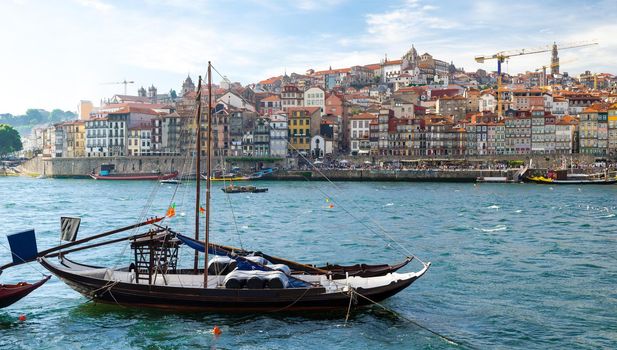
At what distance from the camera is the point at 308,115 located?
360ft

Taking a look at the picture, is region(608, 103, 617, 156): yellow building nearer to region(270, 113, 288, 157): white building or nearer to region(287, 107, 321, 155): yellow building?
region(287, 107, 321, 155): yellow building

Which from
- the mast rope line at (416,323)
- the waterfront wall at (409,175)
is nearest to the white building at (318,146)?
the waterfront wall at (409,175)

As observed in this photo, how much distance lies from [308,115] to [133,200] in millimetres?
47635

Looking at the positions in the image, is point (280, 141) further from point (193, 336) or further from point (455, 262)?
point (193, 336)

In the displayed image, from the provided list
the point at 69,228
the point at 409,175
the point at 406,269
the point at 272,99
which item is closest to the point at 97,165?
the point at 272,99

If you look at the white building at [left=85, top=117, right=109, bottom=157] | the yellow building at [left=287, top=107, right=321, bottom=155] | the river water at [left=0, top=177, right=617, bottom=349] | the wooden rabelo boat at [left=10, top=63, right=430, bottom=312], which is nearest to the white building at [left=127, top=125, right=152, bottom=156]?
the white building at [left=85, top=117, right=109, bottom=157]

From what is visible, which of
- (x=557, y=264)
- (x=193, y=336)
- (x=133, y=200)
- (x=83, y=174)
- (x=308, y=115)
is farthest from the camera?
(x=83, y=174)

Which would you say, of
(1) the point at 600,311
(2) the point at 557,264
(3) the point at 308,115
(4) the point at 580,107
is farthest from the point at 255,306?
(4) the point at 580,107

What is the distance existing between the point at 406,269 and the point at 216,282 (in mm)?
9184

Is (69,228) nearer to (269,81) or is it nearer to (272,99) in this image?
(272,99)

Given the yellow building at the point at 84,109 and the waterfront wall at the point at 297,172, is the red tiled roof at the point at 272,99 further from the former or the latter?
the yellow building at the point at 84,109

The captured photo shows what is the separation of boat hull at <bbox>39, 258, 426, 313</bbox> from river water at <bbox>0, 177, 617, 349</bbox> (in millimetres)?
301

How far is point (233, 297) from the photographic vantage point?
19.9 m

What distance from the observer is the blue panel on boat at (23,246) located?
20.7m
